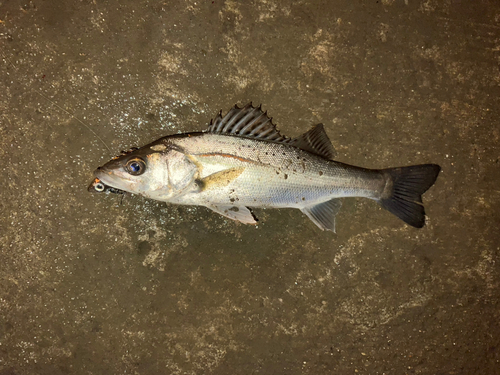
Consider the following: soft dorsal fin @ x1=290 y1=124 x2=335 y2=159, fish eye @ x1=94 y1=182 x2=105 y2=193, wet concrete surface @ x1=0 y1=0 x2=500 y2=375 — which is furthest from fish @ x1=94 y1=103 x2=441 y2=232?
wet concrete surface @ x1=0 y1=0 x2=500 y2=375

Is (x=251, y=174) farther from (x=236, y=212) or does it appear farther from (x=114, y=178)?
(x=114, y=178)

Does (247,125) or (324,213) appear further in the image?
(324,213)

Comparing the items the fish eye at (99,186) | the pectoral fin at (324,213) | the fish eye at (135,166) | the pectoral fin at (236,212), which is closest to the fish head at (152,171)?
the fish eye at (135,166)

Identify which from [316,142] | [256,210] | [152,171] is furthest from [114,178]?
[316,142]

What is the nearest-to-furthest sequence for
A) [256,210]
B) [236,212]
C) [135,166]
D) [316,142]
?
[135,166] < [236,212] < [316,142] < [256,210]

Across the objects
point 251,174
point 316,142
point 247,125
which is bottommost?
point 251,174

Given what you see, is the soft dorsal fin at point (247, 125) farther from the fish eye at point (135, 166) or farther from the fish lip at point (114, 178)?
the fish lip at point (114, 178)

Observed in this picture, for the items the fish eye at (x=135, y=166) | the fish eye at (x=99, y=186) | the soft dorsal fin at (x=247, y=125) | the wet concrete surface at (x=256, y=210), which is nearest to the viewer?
the fish eye at (x=135, y=166)

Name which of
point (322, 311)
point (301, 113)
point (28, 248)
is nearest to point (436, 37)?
point (301, 113)
